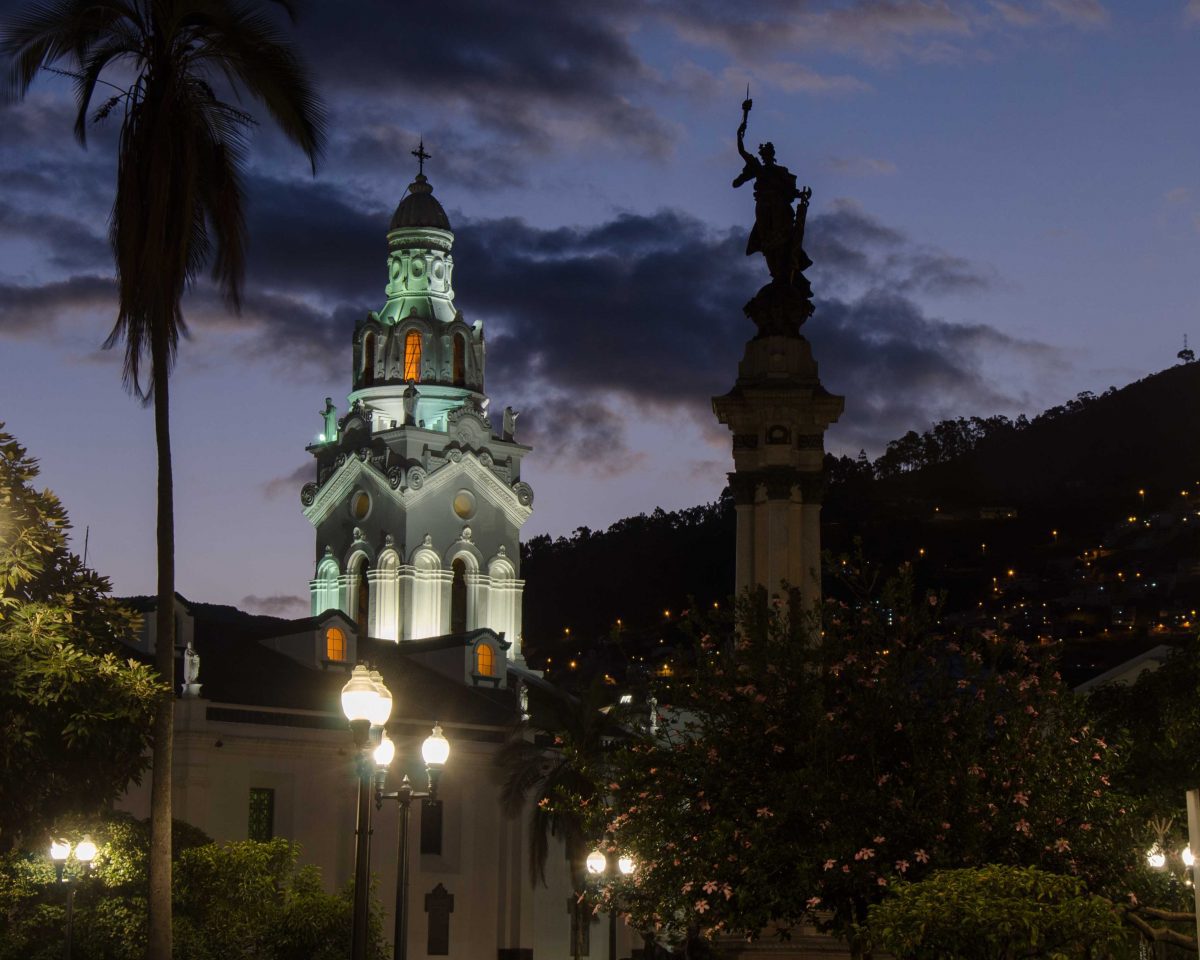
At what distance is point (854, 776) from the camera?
22453 millimetres

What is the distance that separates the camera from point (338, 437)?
70.5m

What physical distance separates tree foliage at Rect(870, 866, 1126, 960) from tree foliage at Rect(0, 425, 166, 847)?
31.2ft

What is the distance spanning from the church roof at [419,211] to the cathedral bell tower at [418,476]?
5 cm

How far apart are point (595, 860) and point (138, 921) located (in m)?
7.53

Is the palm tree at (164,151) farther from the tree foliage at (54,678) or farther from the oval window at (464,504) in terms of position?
the oval window at (464,504)

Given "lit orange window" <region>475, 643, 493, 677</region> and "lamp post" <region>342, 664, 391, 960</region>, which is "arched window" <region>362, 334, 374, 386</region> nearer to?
"lit orange window" <region>475, 643, 493, 677</region>

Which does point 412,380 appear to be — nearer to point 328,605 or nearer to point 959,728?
point 328,605

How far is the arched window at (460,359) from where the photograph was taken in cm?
7012

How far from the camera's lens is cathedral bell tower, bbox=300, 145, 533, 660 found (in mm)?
67250

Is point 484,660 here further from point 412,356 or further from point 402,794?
point 402,794

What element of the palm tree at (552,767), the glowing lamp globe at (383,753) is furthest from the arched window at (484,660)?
the glowing lamp globe at (383,753)

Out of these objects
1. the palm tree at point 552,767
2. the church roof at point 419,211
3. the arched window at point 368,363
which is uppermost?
the church roof at point 419,211

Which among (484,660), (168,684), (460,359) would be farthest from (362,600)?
(168,684)

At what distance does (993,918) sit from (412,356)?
53268 millimetres
